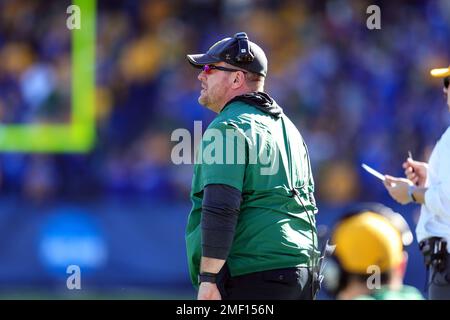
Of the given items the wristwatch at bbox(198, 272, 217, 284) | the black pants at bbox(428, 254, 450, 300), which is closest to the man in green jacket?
the wristwatch at bbox(198, 272, 217, 284)

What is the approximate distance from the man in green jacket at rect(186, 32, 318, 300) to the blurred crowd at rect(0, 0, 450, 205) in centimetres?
617

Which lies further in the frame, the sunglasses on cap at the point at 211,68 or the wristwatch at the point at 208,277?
the sunglasses on cap at the point at 211,68

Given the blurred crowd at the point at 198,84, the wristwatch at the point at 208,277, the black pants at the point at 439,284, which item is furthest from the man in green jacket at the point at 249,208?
the blurred crowd at the point at 198,84

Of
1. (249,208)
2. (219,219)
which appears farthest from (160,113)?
(219,219)

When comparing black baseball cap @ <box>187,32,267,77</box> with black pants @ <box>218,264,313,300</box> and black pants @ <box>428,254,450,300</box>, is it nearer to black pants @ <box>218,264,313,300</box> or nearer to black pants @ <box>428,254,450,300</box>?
black pants @ <box>218,264,313,300</box>

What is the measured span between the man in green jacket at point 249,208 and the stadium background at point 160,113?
5.67 m

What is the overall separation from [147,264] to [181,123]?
1624 millimetres

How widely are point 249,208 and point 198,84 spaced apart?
7.19 metres

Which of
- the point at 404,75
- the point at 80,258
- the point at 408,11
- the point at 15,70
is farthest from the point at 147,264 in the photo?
the point at 408,11

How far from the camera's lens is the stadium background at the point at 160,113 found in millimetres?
10328

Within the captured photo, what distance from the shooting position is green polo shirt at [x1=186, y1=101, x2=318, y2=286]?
423 cm

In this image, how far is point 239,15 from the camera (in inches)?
471

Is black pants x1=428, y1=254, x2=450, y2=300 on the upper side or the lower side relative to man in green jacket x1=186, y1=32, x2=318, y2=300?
lower

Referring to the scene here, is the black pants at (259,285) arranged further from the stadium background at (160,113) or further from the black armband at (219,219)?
the stadium background at (160,113)
